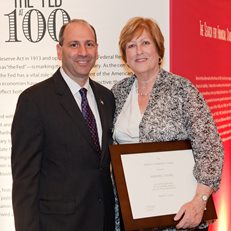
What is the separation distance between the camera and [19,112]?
2.33 metres

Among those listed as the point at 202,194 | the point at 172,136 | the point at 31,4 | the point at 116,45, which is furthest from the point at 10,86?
the point at 202,194

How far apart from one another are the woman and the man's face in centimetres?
20

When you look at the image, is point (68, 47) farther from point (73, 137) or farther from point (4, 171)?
point (4, 171)

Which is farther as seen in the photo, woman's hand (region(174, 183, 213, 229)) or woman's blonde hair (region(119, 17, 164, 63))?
woman's blonde hair (region(119, 17, 164, 63))

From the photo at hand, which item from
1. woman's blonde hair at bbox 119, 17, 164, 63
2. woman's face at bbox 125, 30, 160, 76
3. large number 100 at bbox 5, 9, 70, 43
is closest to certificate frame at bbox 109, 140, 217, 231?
woman's face at bbox 125, 30, 160, 76

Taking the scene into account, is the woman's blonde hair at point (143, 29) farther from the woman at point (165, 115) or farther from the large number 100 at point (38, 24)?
the large number 100 at point (38, 24)

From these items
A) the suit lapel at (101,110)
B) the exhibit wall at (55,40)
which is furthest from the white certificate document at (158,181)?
the exhibit wall at (55,40)

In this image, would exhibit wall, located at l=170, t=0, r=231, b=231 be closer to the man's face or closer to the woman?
the woman

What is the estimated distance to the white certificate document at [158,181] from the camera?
237 centimetres

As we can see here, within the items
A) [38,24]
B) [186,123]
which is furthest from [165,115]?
[38,24]

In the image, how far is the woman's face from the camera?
255 centimetres

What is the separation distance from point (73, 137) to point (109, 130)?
0.28 metres

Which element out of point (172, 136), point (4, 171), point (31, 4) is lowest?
point (4, 171)

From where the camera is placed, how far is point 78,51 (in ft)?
8.31
